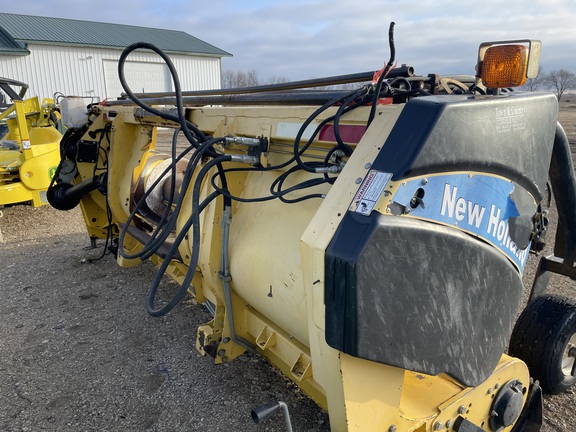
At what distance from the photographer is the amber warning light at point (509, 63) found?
4.92ft

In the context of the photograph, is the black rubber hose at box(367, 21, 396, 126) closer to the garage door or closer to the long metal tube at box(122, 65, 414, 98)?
the long metal tube at box(122, 65, 414, 98)

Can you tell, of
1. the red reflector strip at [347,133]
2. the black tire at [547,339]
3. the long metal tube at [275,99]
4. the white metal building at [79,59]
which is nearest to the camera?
the red reflector strip at [347,133]

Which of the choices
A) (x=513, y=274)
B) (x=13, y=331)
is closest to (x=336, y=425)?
(x=513, y=274)

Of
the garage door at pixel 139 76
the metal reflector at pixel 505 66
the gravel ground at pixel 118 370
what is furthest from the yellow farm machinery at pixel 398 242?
the garage door at pixel 139 76

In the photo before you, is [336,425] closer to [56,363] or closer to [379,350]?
[379,350]

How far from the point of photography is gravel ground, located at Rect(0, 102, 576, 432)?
2.54m

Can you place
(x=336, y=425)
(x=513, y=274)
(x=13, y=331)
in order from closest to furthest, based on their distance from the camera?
1. (x=336, y=425)
2. (x=513, y=274)
3. (x=13, y=331)

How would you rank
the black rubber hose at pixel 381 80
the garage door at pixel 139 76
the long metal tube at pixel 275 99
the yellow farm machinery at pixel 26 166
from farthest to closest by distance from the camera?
the garage door at pixel 139 76 < the yellow farm machinery at pixel 26 166 < the long metal tube at pixel 275 99 < the black rubber hose at pixel 381 80

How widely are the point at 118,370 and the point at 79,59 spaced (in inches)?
755

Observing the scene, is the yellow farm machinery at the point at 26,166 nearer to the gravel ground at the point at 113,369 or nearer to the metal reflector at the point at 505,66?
the gravel ground at the point at 113,369

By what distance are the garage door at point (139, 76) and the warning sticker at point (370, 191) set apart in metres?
19.7

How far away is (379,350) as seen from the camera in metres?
1.35

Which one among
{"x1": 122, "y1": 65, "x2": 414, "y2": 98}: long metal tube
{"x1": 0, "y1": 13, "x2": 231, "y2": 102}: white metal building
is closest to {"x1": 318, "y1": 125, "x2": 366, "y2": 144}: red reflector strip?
{"x1": 122, "y1": 65, "x2": 414, "y2": 98}: long metal tube

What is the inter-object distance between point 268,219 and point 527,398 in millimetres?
1426
